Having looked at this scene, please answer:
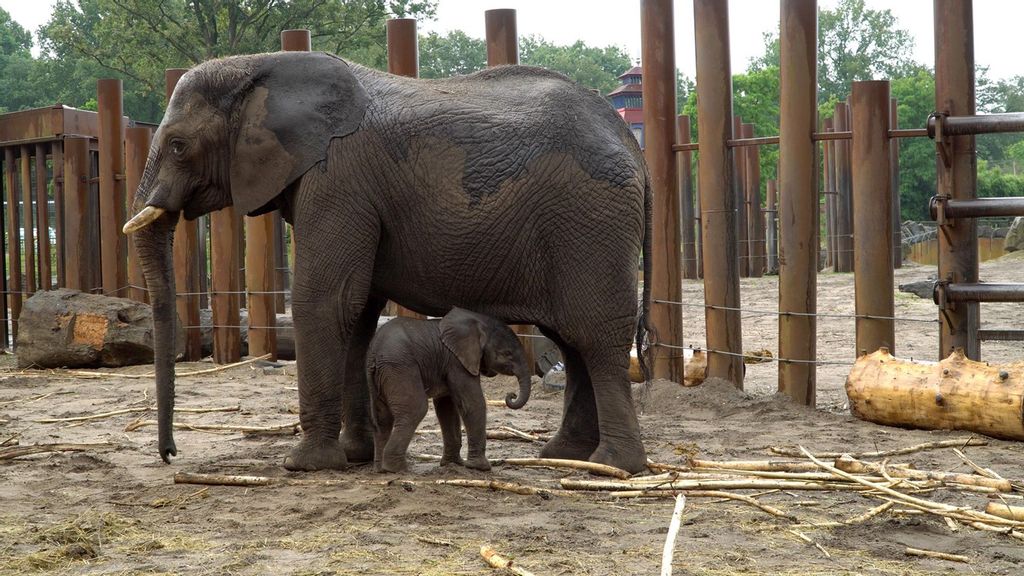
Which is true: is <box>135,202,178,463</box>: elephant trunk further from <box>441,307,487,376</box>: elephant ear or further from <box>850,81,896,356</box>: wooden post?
Result: <box>850,81,896,356</box>: wooden post

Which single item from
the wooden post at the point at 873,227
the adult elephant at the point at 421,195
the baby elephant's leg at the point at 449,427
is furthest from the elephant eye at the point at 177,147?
the wooden post at the point at 873,227

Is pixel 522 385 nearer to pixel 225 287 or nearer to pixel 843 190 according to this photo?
pixel 225 287

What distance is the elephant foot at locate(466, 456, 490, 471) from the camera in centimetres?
681

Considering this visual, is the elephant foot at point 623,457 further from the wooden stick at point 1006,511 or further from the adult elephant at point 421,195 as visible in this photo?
the wooden stick at point 1006,511

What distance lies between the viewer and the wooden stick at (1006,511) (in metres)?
5.43

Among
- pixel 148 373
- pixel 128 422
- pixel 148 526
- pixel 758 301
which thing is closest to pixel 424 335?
pixel 148 526

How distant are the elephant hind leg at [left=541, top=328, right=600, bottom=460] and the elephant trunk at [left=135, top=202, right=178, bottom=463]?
2.19 meters

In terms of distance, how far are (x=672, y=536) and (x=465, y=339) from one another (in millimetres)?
1994

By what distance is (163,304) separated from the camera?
24.8 feet

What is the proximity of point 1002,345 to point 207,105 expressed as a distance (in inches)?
373

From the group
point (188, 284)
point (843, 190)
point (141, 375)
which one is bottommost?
point (141, 375)

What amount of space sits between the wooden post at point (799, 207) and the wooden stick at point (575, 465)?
2.89m

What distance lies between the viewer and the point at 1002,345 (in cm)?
1338

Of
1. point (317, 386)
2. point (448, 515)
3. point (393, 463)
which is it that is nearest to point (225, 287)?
point (317, 386)
